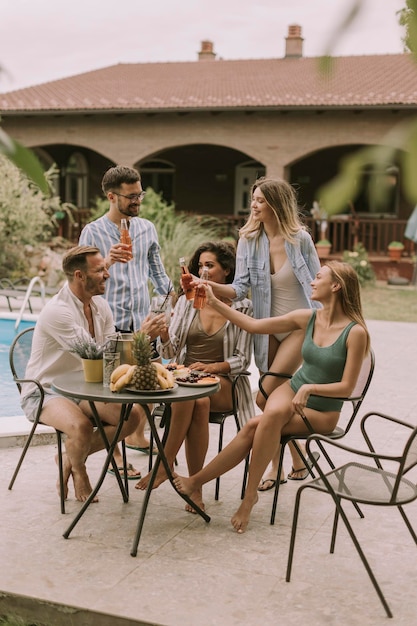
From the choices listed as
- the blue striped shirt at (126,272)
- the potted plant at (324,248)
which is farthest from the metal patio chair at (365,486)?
the potted plant at (324,248)

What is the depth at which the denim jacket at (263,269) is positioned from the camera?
171 inches

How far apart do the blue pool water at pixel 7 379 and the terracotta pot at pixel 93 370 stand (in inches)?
132

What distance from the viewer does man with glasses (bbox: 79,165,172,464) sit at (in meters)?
4.45

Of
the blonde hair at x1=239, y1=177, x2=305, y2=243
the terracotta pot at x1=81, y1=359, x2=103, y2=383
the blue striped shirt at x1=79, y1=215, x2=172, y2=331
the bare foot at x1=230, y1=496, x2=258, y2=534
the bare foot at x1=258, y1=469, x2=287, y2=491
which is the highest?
the blonde hair at x1=239, y1=177, x2=305, y2=243

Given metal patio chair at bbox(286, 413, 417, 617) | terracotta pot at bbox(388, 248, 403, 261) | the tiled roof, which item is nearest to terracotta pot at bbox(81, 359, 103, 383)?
metal patio chair at bbox(286, 413, 417, 617)

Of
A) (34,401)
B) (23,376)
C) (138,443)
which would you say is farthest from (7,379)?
(34,401)

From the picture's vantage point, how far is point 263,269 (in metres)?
4.39

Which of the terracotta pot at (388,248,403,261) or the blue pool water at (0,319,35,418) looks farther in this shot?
the terracotta pot at (388,248,403,261)

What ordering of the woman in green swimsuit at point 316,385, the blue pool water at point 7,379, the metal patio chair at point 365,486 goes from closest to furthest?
the metal patio chair at point 365,486, the woman in green swimsuit at point 316,385, the blue pool water at point 7,379

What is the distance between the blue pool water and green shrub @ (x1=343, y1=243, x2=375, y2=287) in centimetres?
826

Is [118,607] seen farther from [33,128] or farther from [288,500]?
[33,128]

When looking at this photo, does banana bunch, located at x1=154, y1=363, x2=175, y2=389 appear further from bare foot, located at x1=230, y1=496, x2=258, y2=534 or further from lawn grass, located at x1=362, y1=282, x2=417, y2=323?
lawn grass, located at x1=362, y1=282, x2=417, y2=323

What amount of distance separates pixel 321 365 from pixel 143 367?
87cm

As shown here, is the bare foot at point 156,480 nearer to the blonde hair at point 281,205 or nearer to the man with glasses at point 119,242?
the man with glasses at point 119,242
